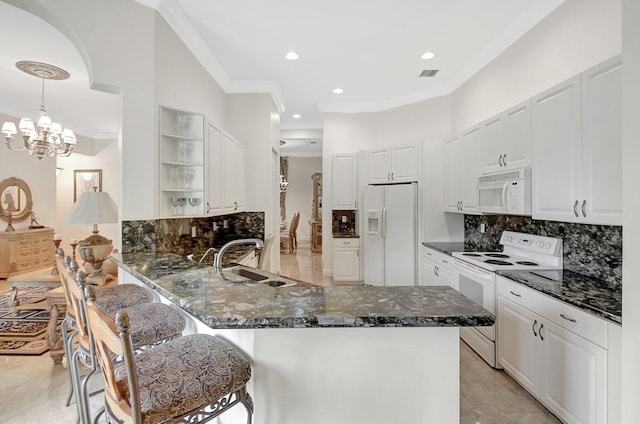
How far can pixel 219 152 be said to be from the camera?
322cm

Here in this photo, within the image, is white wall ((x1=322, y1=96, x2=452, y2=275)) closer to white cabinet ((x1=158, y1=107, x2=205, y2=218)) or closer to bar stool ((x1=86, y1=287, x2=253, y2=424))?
white cabinet ((x1=158, y1=107, x2=205, y2=218))

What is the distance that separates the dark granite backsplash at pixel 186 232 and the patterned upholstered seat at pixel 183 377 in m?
1.52

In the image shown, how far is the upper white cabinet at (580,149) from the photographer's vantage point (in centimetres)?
174

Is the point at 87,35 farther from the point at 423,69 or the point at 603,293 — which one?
the point at 603,293

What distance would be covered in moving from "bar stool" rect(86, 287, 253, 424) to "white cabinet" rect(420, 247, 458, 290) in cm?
263

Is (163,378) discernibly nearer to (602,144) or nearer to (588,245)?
(602,144)

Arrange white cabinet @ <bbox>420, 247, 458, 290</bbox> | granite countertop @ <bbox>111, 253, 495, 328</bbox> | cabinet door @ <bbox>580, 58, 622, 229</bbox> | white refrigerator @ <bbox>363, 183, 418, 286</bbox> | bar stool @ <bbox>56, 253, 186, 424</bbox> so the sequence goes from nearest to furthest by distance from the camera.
A: granite countertop @ <bbox>111, 253, 495, 328</bbox> < bar stool @ <bbox>56, 253, 186, 424</bbox> < cabinet door @ <bbox>580, 58, 622, 229</bbox> < white cabinet @ <bbox>420, 247, 458, 290</bbox> < white refrigerator @ <bbox>363, 183, 418, 286</bbox>

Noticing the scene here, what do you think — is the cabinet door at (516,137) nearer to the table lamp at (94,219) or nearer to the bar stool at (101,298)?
the bar stool at (101,298)

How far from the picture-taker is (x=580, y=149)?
6.45 ft

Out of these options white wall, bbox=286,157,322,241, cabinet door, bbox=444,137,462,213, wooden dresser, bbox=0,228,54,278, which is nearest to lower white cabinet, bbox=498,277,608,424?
cabinet door, bbox=444,137,462,213

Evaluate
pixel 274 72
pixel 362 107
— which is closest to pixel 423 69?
pixel 362 107

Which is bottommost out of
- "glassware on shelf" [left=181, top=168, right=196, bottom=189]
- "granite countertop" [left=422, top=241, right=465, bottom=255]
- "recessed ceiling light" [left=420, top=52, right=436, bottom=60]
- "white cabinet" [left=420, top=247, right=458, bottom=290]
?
"white cabinet" [left=420, top=247, right=458, bottom=290]

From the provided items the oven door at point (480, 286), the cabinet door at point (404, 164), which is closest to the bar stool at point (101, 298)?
the oven door at point (480, 286)

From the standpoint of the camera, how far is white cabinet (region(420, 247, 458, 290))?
10.6 feet
